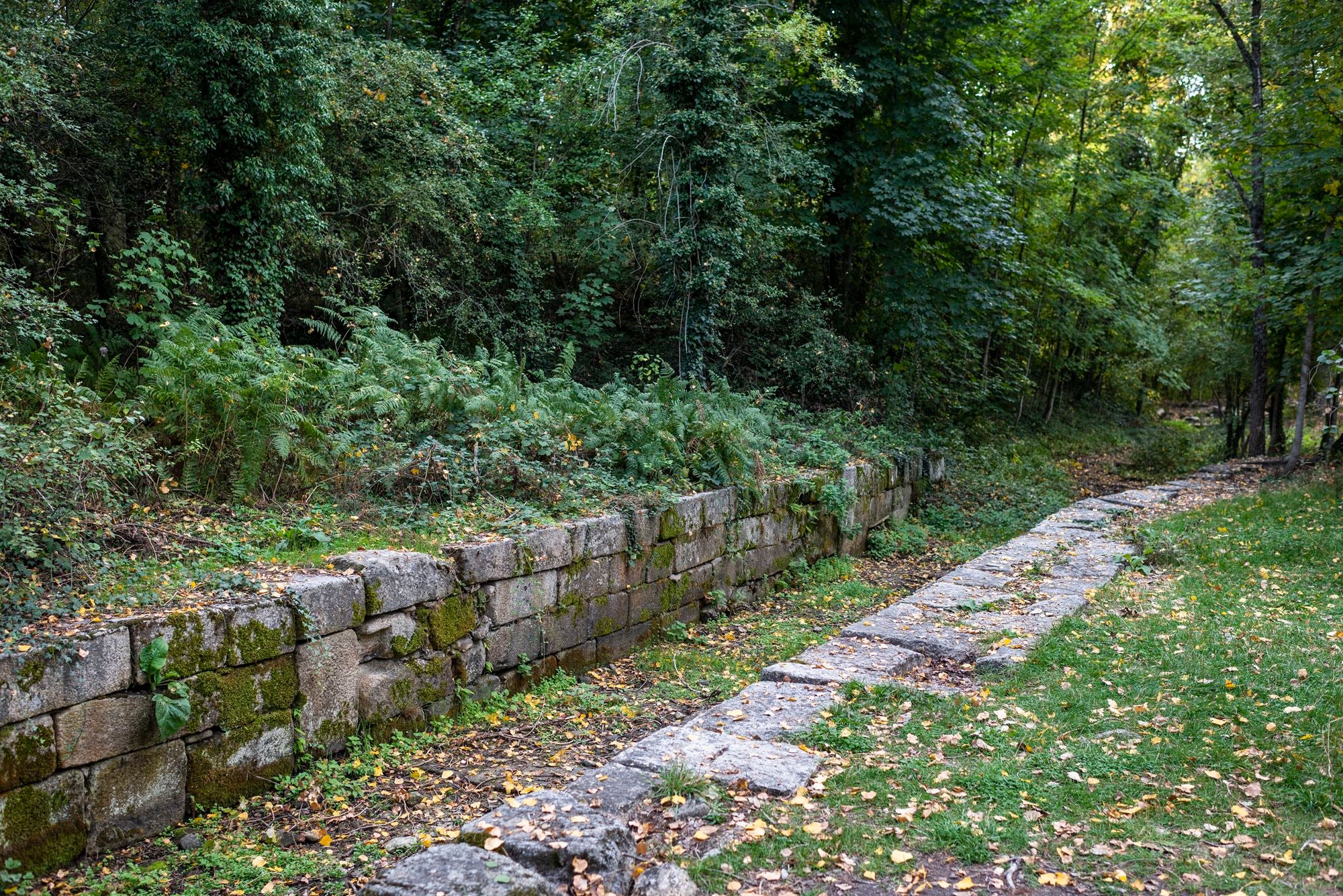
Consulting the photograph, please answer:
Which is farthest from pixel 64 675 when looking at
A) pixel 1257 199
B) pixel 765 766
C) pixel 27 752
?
pixel 1257 199

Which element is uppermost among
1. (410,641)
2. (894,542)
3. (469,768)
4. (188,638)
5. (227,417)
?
(227,417)

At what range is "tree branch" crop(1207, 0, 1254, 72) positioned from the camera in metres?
13.0

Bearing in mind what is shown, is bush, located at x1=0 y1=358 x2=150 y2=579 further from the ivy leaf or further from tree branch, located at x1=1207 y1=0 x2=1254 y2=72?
tree branch, located at x1=1207 y1=0 x2=1254 y2=72

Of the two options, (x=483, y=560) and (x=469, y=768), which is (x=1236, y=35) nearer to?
(x=483, y=560)

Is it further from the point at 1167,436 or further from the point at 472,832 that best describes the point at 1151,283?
the point at 472,832

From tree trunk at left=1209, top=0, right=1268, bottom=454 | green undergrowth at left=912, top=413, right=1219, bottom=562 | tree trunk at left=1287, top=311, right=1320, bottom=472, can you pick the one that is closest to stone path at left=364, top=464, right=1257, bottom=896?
green undergrowth at left=912, top=413, right=1219, bottom=562

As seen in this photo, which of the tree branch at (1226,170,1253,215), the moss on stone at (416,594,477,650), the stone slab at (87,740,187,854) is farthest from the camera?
the tree branch at (1226,170,1253,215)

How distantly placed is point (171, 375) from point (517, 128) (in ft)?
22.2

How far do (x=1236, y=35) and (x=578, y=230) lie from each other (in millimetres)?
10551

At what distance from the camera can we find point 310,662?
4.29 meters

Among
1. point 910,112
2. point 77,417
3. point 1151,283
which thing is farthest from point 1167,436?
point 77,417

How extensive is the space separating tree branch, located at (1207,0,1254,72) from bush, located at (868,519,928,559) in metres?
9.03

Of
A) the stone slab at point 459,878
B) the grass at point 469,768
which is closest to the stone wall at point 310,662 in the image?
the grass at point 469,768

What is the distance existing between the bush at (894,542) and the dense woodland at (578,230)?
156 centimetres
